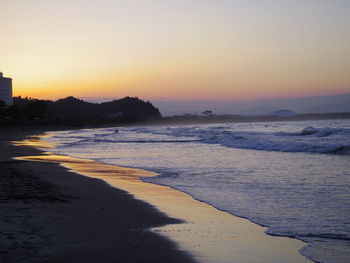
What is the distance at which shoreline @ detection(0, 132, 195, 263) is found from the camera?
519cm

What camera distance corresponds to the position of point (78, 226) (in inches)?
261

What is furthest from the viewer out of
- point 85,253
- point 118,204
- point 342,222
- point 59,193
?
point 59,193

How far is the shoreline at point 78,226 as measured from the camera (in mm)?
5191

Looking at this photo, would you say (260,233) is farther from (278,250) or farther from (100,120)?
(100,120)

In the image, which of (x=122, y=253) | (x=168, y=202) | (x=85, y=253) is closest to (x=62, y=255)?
(x=85, y=253)

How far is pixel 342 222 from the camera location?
7039mm

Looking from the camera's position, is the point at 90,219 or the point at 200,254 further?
the point at 90,219

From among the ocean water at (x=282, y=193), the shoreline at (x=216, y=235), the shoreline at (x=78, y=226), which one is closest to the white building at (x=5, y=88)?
the ocean water at (x=282, y=193)

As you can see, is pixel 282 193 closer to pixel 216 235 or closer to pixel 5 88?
pixel 216 235

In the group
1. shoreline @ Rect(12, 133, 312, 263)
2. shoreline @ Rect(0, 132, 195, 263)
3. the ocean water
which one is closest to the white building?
the ocean water

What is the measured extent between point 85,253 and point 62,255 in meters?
0.28

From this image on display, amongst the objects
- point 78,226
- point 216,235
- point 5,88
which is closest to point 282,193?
point 216,235

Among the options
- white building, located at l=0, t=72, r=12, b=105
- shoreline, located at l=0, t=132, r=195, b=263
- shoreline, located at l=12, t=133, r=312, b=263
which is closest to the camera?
shoreline, located at l=0, t=132, r=195, b=263

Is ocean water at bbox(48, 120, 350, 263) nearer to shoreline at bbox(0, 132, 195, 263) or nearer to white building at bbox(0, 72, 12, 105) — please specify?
shoreline at bbox(0, 132, 195, 263)
